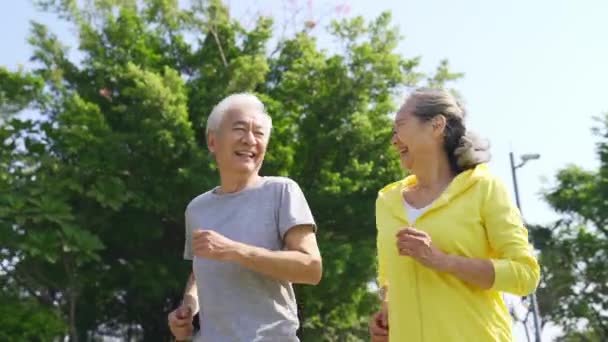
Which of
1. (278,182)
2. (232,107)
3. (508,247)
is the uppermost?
(232,107)

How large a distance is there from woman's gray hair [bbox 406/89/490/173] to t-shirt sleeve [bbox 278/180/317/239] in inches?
19.2

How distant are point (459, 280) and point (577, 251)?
23171mm

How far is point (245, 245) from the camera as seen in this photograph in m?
2.63

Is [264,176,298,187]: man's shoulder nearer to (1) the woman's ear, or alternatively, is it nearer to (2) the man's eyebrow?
(2) the man's eyebrow

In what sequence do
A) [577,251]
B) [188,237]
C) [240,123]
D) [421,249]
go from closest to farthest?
[421,249], [240,123], [188,237], [577,251]

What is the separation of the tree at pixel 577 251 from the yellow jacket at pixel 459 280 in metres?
21.3

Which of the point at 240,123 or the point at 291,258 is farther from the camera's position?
the point at 240,123

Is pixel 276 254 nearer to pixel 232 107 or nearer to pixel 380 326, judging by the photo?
pixel 380 326

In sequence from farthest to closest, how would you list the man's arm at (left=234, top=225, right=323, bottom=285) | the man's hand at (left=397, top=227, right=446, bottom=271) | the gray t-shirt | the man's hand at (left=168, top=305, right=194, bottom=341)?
the man's hand at (left=168, top=305, right=194, bottom=341) → the gray t-shirt → the man's arm at (left=234, top=225, right=323, bottom=285) → the man's hand at (left=397, top=227, right=446, bottom=271)

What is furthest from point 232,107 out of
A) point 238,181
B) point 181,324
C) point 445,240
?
point 445,240

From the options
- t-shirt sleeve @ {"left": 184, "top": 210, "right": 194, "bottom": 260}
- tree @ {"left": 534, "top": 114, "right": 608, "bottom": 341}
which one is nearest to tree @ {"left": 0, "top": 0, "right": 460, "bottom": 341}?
tree @ {"left": 534, "top": 114, "right": 608, "bottom": 341}

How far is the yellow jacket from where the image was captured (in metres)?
2.50

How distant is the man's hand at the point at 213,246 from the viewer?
2.52m

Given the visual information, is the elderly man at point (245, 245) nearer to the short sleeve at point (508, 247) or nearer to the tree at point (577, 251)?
the short sleeve at point (508, 247)
